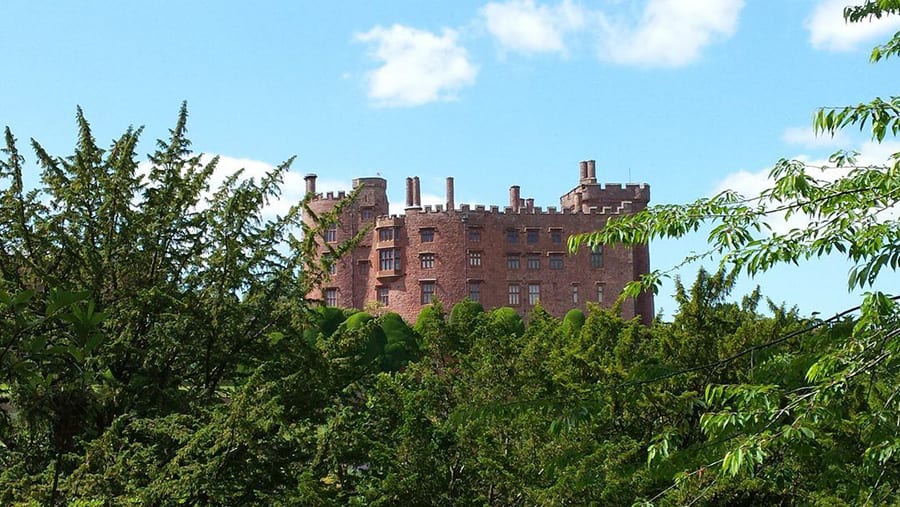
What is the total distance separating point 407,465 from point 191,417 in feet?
7.04

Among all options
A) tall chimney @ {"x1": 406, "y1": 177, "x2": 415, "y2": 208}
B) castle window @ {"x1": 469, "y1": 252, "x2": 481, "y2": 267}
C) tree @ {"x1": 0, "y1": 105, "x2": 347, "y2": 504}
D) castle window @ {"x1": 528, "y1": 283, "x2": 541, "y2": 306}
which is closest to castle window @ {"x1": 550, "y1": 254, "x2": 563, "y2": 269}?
castle window @ {"x1": 528, "y1": 283, "x2": 541, "y2": 306}

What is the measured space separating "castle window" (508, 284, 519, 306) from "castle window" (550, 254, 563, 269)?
206 cm

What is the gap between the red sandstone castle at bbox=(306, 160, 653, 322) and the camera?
48.3m

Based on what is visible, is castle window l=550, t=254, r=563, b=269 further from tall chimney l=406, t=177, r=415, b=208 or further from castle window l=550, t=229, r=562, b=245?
tall chimney l=406, t=177, r=415, b=208

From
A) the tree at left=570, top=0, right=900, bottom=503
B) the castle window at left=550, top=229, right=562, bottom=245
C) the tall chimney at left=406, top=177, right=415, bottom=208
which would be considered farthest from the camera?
the tall chimney at left=406, top=177, right=415, bottom=208

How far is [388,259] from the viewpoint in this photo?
159 ft

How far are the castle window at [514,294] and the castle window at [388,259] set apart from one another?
219 inches

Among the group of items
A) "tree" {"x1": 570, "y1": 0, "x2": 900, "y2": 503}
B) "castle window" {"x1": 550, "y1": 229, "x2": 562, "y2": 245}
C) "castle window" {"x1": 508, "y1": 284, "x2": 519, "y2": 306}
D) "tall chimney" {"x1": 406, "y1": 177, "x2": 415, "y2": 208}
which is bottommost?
"tree" {"x1": 570, "y1": 0, "x2": 900, "y2": 503}

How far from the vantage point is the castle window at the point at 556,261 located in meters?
49.2

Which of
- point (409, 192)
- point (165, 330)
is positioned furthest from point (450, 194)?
point (165, 330)

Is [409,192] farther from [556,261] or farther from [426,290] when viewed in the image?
[556,261]

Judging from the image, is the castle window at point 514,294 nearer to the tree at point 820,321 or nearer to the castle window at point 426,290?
the castle window at point 426,290

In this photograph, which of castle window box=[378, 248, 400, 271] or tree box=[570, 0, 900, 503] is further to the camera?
castle window box=[378, 248, 400, 271]

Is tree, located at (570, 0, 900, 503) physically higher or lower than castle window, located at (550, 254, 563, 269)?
lower
